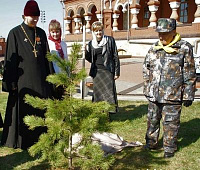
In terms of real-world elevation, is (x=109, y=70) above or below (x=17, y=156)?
above

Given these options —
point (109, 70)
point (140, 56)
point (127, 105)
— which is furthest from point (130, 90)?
point (140, 56)

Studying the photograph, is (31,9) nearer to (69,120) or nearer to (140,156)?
(69,120)

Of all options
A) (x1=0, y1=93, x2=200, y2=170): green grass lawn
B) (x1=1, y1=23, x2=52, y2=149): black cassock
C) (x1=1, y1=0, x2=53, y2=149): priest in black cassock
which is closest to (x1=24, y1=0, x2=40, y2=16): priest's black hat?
(x1=1, y1=0, x2=53, y2=149): priest in black cassock

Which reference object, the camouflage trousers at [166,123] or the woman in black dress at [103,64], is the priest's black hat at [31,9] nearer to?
the woman in black dress at [103,64]

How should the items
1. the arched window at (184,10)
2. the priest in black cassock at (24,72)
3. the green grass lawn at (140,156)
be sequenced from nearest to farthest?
the green grass lawn at (140,156) → the priest in black cassock at (24,72) → the arched window at (184,10)

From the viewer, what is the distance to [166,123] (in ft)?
11.1

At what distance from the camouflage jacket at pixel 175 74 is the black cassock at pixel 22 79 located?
1.58 m

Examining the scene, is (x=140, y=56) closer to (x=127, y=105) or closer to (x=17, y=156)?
(x=127, y=105)

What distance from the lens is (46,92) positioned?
12.0 feet

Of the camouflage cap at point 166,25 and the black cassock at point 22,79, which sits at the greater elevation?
the camouflage cap at point 166,25

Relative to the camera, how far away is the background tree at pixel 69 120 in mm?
2281

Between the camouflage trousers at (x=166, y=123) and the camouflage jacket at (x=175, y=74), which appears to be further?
the camouflage trousers at (x=166, y=123)

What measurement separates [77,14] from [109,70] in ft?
81.9

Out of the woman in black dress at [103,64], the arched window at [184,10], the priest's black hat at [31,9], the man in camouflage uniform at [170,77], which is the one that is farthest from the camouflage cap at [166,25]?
the arched window at [184,10]
